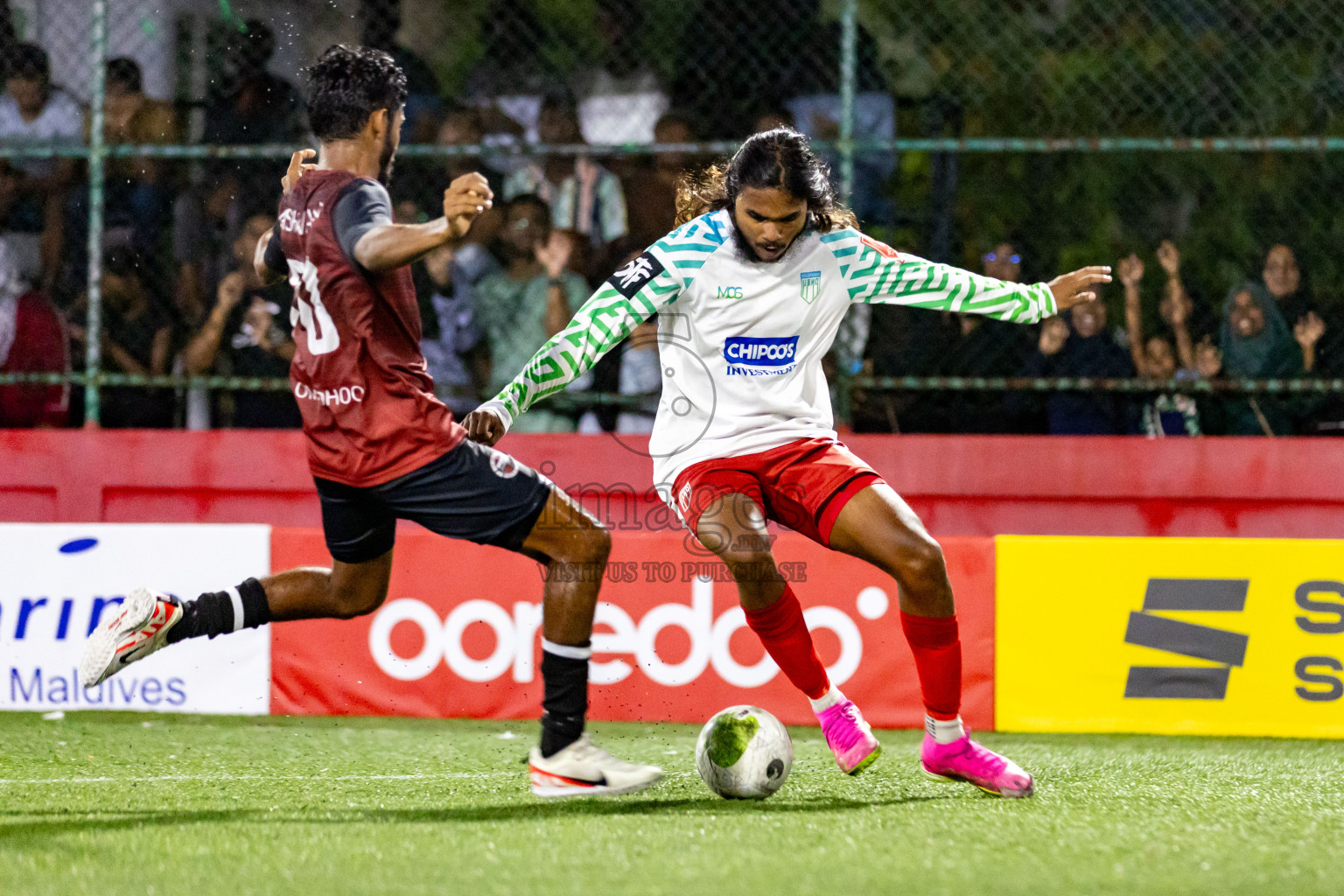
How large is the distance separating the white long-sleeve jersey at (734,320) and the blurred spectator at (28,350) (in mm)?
3991

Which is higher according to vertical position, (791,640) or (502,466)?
(502,466)

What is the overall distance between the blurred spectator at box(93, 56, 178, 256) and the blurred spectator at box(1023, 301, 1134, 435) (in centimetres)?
439

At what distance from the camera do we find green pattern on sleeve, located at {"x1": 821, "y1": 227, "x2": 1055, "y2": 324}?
4492mm

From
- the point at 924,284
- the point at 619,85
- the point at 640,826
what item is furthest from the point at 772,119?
the point at 640,826

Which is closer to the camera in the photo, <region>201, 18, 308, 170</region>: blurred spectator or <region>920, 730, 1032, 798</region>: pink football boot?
<region>920, 730, 1032, 798</region>: pink football boot

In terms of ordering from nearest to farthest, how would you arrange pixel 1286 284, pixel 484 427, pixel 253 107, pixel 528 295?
1. pixel 484 427
2. pixel 1286 284
3. pixel 528 295
4. pixel 253 107

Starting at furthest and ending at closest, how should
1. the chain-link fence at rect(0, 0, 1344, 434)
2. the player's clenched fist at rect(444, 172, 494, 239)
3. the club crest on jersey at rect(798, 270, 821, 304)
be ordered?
the chain-link fence at rect(0, 0, 1344, 434)
the club crest on jersey at rect(798, 270, 821, 304)
the player's clenched fist at rect(444, 172, 494, 239)

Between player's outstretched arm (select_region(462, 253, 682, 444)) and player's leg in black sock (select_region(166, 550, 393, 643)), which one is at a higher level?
player's outstretched arm (select_region(462, 253, 682, 444))

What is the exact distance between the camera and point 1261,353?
7.02 meters

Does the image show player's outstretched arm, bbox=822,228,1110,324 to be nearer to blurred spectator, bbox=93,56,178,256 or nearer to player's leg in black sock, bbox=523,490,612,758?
player's leg in black sock, bbox=523,490,612,758

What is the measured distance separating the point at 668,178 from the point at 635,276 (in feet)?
10.5

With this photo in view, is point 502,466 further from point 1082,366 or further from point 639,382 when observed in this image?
point 1082,366

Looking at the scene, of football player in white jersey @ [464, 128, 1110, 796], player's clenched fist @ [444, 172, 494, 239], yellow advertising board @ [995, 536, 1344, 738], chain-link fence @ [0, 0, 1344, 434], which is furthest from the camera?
chain-link fence @ [0, 0, 1344, 434]

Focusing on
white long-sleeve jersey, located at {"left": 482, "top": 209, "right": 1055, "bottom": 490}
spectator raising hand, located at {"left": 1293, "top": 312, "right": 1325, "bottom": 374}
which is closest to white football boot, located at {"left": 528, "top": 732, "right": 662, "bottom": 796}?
white long-sleeve jersey, located at {"left": 482, "top": 209, "right": 1055, "bottom": 490}
